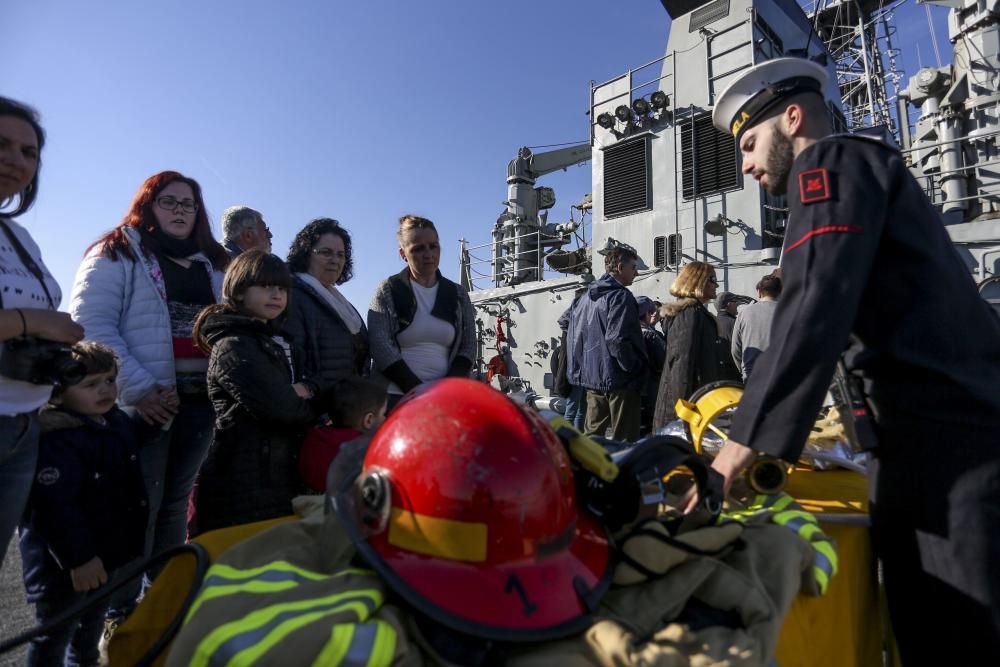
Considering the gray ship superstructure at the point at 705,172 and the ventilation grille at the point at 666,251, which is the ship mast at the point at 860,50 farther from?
the ventilation grille at the point at 666,251

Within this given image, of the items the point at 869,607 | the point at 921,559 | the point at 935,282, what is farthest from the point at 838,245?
the point at 869,607

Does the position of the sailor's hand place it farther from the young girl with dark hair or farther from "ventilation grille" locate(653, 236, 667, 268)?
"ventilation grille" locate(653, 236, 667, 268)

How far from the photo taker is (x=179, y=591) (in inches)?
39.4

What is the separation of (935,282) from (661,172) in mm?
8923

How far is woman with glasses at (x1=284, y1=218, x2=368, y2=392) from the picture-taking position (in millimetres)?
2465

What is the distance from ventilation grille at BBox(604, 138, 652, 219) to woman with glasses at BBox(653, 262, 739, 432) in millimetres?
6097

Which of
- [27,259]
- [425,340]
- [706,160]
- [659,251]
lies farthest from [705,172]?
[27,259]

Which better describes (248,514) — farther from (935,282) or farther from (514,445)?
(935,282)

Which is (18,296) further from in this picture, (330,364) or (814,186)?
(814,186)

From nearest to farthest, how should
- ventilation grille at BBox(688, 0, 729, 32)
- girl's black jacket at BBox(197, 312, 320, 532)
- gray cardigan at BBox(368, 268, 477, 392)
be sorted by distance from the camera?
1. girl's black jacket at BBox(197, 312, 320, 532)
2. gray cardigan at BBox(368, 268, 477, 392)
3. ventilation grille at BBox(688, 0, 729, 32)

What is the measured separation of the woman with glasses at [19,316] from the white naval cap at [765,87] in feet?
6.45

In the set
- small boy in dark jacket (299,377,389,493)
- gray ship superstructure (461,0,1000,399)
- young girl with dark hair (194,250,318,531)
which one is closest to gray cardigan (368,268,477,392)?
small boy in dark jacket (299,377,389,493)

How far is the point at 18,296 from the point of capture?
156cm

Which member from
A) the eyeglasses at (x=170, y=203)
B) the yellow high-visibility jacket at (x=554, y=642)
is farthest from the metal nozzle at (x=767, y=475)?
the eyeglasses at (x=170, y=203)
